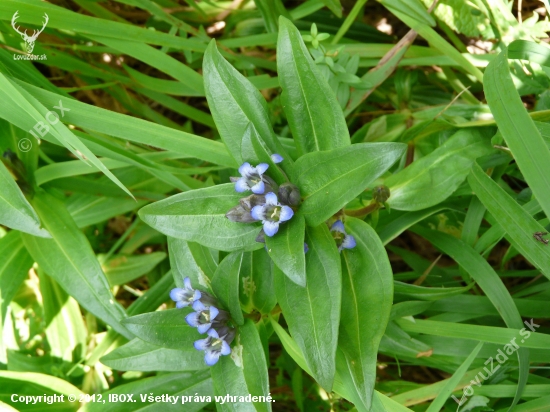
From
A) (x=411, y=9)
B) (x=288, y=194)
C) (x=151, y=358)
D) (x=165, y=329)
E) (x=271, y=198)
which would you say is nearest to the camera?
(x=271, y=198)

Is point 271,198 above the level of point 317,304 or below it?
above

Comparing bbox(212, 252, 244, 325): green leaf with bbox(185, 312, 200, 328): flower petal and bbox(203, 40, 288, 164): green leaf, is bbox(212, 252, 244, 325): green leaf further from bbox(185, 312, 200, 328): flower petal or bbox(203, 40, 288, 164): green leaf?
bbox(203, 40, 288, 164): green leaf

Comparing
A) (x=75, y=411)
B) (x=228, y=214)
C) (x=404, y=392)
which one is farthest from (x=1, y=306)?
(x=404, y=392)

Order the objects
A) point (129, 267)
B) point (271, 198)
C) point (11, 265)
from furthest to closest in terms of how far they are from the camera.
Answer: point (129, 267) < point (11, 265) < point (271, 198)

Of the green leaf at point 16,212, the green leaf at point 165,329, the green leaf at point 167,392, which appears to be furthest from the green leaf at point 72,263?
the green leaf at point 16,212

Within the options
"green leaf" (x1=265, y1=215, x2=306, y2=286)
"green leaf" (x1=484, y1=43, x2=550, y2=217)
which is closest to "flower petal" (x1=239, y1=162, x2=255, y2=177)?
"green leaf" (x1=265, y1=215, x2=306, y2=286)

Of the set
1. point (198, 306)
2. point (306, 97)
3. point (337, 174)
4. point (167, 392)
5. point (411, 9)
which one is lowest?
point (167, 392)

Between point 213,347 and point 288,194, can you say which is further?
point 213,347

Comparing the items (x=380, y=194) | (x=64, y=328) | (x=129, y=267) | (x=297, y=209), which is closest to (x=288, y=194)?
(x=297, y=209)

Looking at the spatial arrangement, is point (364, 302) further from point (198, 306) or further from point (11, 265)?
point (11, 265)
